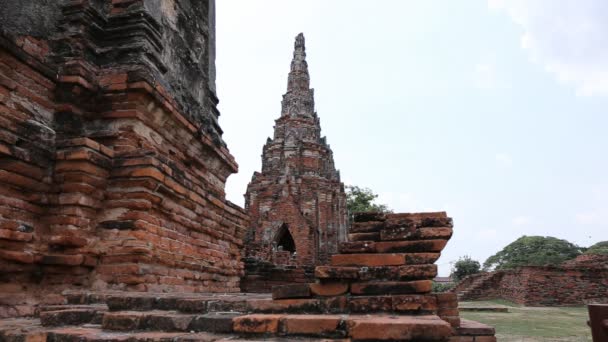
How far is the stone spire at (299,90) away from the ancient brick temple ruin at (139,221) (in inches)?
847

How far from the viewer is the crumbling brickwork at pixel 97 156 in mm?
2879

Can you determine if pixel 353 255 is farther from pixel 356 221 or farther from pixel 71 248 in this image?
pixel 71 248

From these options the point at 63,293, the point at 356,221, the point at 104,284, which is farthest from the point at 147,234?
the point at 356,221

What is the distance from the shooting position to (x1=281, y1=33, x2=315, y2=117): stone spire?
1045 inches

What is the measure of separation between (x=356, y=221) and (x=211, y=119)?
3112mm

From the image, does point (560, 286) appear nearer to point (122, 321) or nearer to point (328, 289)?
point (328, 289)

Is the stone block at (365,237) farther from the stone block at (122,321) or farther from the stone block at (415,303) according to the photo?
the stone block at (122,321)

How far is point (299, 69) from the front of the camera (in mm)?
28438

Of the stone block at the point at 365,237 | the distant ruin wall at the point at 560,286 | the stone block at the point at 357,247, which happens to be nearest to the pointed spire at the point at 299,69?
the distant ruin wall at the point at 560,286

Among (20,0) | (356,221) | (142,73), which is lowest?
(356,221)

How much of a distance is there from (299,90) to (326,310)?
2622 cm

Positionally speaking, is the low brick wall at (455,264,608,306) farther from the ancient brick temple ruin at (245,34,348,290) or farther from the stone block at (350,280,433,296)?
the stone block at (350,280,433,296)

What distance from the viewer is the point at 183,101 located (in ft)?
14.6

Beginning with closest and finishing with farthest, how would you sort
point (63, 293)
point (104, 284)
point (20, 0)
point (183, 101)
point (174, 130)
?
point (63, 293) → point (104, 284) → point (20, 0) → point (174, 130) → point (183, 101)
